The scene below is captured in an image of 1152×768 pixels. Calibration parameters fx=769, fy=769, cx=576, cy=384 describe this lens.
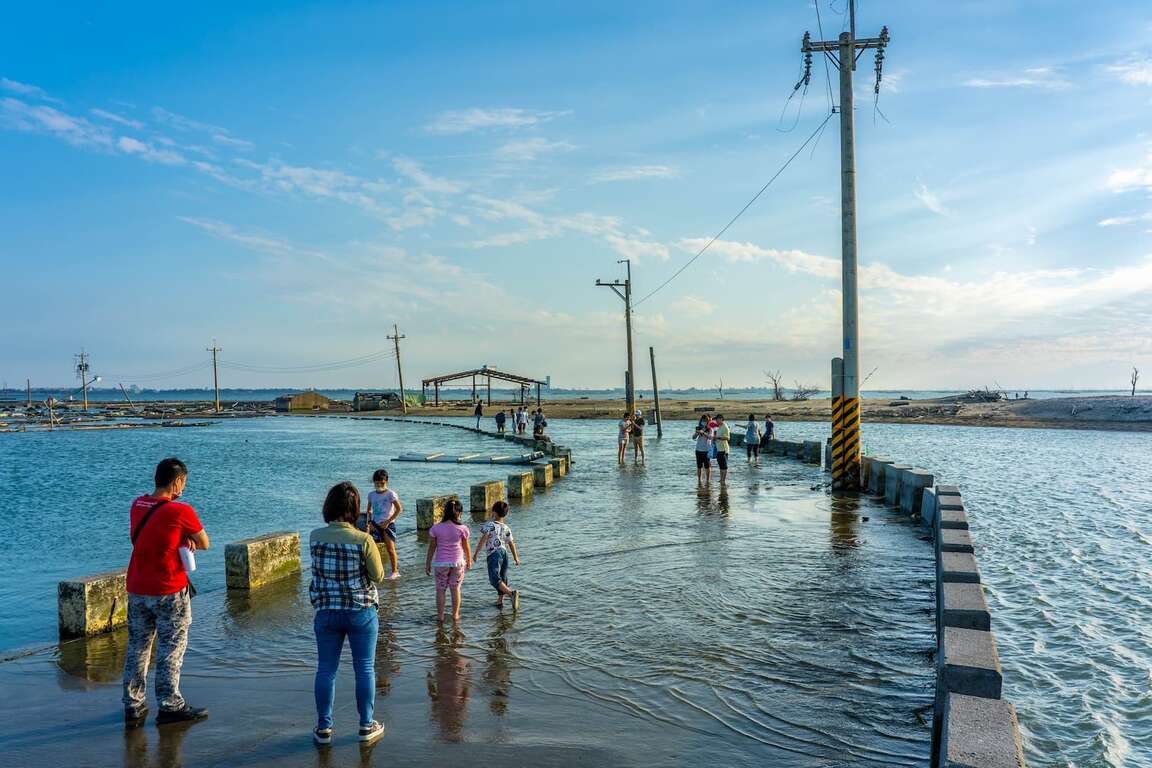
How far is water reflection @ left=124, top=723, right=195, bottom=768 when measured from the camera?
502cm

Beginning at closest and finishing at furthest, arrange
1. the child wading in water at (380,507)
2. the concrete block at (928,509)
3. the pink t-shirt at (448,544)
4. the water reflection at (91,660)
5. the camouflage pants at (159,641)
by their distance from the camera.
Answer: the camouflage pants at (159,641) → the water reflection at (91,660) → the pink t-shirt at (448,544) → the child wading in water at (380,507) → the concrete block at (928,509)

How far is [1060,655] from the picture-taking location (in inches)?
302

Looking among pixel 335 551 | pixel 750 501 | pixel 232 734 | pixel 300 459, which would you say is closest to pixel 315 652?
pixel 232 734

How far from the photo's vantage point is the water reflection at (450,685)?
5586mm

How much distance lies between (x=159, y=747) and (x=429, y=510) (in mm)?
8990

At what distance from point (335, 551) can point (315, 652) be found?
2.90 meters

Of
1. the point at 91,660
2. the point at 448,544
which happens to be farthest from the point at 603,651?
the point at 91,660

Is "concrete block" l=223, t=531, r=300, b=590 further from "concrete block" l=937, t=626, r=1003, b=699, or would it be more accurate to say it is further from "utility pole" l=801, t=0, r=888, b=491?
"utility pole" l=801, t=0, r=888, b=491

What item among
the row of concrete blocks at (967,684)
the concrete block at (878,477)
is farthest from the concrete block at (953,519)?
the concrete block at (878,477)

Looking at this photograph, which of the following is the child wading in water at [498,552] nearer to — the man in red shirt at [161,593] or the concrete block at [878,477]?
the man in red shirt at [161,593]

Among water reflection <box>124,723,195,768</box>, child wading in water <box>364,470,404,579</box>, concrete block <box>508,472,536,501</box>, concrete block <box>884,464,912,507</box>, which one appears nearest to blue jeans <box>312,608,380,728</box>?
water reflection <box>124,723,195,768</box>

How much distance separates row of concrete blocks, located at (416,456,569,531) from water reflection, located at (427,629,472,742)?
384 centimetres

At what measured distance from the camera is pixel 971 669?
4.94 metres

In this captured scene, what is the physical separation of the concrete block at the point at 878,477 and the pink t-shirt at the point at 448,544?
13192mm
